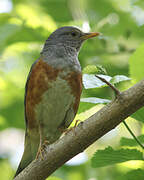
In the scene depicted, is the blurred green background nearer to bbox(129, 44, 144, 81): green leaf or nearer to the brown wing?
the brown wing

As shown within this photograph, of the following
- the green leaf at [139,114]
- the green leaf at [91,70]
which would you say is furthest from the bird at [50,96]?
the green leaf at [139,114]

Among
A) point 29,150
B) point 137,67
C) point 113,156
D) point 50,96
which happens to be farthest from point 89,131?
point 29,150

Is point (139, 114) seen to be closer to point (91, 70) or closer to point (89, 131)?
point (89, 131)

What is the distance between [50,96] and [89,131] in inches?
75.8

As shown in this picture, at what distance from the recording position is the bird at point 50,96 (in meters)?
5.24

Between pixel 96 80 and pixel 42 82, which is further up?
pixel 42 82

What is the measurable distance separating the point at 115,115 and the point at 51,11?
3.50m

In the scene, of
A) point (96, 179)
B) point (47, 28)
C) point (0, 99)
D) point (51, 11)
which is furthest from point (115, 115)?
point (0, 99)

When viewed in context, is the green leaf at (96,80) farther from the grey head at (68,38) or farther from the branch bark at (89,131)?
the grey head at (68,38)

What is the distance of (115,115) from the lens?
3227mm

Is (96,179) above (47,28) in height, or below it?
below

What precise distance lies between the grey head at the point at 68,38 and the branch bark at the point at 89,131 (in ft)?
8.70

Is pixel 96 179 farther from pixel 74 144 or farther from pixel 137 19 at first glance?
pixel 137 19

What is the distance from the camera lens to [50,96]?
5.22 metres
